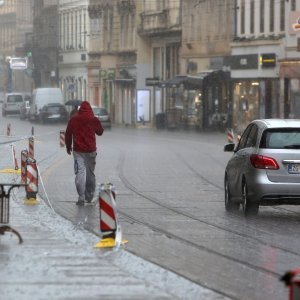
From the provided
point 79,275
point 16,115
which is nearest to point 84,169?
point 79,275

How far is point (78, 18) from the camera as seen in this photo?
99.7m

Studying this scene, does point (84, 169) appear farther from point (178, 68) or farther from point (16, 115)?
point (16, 115)

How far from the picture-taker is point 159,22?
8112 cm

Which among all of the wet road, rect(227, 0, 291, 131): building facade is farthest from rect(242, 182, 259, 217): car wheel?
rect(227, 0, 291, 131): building facade

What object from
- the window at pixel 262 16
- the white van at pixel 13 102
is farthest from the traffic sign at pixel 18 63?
the window at pixel 262 16

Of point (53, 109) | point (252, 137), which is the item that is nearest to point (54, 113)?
point (53, 109)

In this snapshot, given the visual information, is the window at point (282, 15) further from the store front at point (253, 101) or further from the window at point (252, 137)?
the window at point (252, 137)

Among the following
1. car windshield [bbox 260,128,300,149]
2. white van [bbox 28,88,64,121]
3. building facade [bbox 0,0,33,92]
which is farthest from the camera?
building facade [bbox 0,0,33,92]

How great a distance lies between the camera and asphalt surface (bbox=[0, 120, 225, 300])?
34.7ft

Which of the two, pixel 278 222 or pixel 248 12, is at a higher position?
pixel 248 12

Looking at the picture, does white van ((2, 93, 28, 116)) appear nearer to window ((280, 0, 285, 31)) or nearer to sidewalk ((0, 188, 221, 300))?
window ((280, 0, 285, 31))

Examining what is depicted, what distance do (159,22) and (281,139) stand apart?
6368 centimetres

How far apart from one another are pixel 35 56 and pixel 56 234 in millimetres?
98686

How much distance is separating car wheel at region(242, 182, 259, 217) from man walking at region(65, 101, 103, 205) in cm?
267
